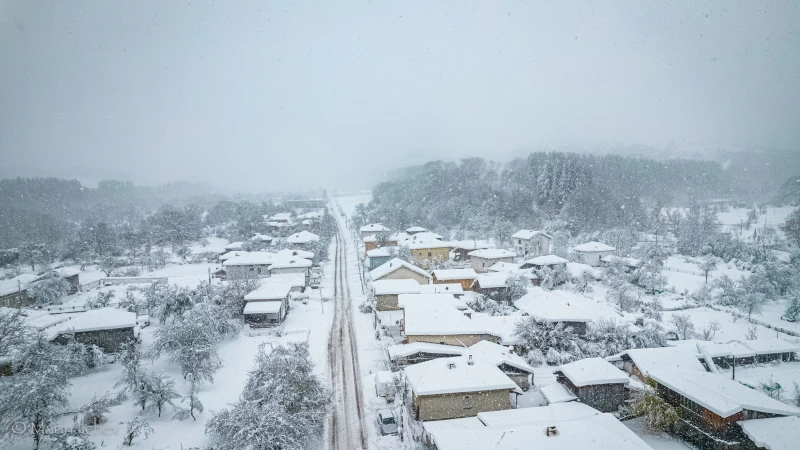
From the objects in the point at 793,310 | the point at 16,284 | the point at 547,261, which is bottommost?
the point at 793,310

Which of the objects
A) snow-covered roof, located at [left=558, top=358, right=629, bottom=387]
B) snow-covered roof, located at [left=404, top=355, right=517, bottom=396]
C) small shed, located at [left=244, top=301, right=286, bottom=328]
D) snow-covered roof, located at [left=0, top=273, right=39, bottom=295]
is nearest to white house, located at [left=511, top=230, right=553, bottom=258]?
snow-covered roof, located at [left=558, top=358, right=629, bottom=387]

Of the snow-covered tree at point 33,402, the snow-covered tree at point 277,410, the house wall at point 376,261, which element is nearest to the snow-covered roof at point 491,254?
the house wall at point 376,261

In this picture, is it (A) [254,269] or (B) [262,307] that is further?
(A) [254,269]

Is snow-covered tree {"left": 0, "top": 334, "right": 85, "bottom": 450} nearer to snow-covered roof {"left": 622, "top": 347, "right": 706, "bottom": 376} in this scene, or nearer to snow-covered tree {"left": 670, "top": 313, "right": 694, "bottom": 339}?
snow-covered roof {"left": 622, "top": 347, "right": 706, "bottom": 376}

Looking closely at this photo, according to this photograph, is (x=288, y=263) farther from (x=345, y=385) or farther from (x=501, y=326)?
(x=501, y=326)

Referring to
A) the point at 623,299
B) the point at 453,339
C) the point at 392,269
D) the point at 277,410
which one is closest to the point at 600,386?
the point at 453,339

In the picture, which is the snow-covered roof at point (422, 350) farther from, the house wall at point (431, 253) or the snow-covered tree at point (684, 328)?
the house wall at point (431, 253)

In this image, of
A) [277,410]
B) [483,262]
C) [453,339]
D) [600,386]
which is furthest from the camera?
[483,262]
